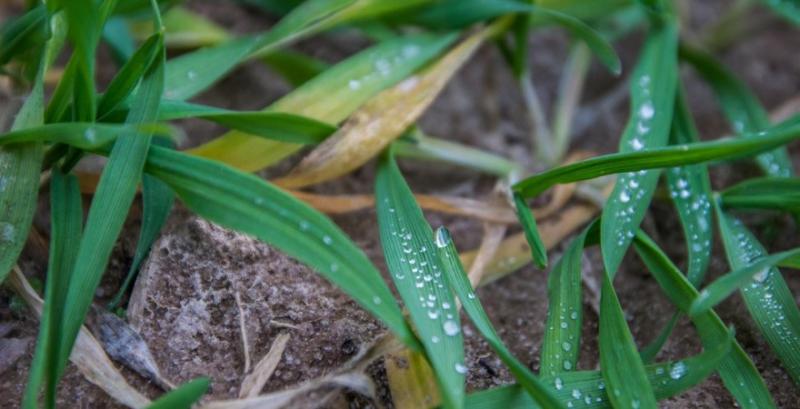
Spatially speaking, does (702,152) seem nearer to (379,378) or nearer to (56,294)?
(379,378)

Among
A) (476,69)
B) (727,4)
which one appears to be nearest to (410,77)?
(476,69)

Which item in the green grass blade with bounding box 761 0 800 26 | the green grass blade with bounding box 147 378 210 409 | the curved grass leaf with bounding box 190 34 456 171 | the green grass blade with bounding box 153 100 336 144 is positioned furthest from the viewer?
the green grass blade with bounding box 761 0 800 26

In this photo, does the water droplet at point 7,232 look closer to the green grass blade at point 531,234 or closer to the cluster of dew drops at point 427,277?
the cluster of dew drops at point 427,277

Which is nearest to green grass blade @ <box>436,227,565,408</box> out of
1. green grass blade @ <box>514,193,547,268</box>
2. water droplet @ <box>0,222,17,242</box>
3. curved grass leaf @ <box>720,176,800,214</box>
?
green grass blade @ <box>514,193,547,268</box>

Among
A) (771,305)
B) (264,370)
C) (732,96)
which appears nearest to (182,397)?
(264,370)

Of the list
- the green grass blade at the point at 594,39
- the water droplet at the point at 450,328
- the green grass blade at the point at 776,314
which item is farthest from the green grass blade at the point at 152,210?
the green grass blade at the point at 776,314

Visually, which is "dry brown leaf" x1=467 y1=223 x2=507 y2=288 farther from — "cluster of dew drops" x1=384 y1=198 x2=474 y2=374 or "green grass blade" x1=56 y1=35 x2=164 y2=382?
"green grass blade" x1=56 y1=35 x2=164 y2=382

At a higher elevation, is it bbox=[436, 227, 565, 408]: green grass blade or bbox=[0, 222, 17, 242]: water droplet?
bbox=[0, 222, 17, 242]: water droplet
